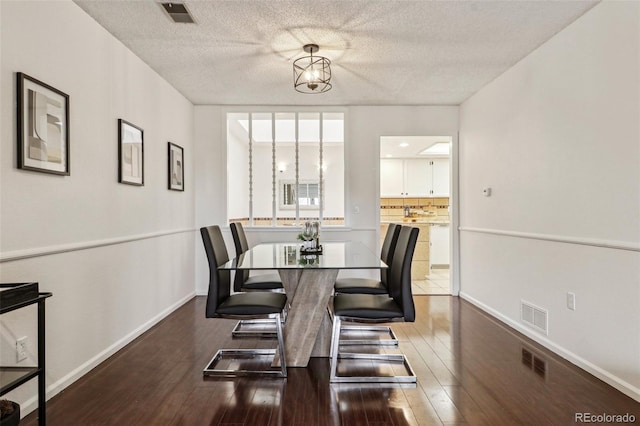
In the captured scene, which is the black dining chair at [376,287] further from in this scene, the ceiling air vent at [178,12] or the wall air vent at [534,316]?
the ceiling air vent at [178,12]

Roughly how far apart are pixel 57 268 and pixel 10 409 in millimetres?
862

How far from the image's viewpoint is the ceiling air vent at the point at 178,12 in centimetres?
250

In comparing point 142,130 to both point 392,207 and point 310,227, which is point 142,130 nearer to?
point 310,227

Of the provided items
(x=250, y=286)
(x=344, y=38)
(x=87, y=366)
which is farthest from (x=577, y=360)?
(x=87, y=366)

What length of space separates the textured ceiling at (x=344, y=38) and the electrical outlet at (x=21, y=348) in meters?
2.10

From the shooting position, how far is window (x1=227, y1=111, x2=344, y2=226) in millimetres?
Answer: 4984

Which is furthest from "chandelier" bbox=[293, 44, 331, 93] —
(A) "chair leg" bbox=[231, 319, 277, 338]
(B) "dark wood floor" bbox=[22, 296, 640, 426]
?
(B) "dark wood floor" bbox=[22, 296, 640, 426]

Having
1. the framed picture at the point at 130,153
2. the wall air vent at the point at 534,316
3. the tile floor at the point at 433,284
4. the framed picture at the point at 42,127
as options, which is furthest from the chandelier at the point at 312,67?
the tile floor at the point at 433,284

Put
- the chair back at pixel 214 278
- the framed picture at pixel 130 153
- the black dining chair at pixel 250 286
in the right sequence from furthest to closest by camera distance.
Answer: the black dining chair at pixel 250 286 < the framed picture at pixel 130 153 < the chair back at pixel 214 278

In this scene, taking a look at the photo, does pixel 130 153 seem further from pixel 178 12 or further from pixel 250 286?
pixel 250 286

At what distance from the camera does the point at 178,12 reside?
101 inches

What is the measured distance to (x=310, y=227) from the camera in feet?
10.6

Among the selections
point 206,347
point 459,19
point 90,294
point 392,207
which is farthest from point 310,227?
point 392,207

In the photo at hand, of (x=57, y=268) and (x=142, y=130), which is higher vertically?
(x=142, y=130)
